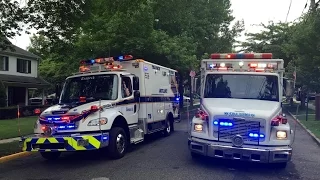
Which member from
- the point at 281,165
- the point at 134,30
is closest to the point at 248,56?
the point at 281,165

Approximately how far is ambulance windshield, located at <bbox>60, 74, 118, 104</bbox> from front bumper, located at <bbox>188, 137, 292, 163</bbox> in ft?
10.6

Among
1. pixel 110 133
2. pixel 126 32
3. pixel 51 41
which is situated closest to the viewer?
pixel 110 133

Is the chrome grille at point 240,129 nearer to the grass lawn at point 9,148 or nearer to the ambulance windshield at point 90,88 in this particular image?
the ambulance windshield at point 90,88

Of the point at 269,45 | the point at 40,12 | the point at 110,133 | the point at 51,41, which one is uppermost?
the point at 269,45

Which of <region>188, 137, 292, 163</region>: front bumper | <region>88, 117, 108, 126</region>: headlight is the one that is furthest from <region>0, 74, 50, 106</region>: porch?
<region>188, 137, 292, 163</region>: front bumper

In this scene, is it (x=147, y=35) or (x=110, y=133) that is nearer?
(x=110, y=133)

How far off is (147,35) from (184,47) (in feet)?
14.7

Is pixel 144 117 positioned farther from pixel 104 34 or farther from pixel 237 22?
pixel 237 22

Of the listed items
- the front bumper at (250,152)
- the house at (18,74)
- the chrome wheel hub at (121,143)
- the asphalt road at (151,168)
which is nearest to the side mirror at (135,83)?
the chrome wheel hub at (121,143)

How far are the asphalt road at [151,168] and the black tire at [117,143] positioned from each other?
18 cm

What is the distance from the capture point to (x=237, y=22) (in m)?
40.8

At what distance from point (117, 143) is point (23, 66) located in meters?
26.7

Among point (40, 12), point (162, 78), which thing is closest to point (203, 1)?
point (162, 78)

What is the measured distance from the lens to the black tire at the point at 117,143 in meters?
9.04
